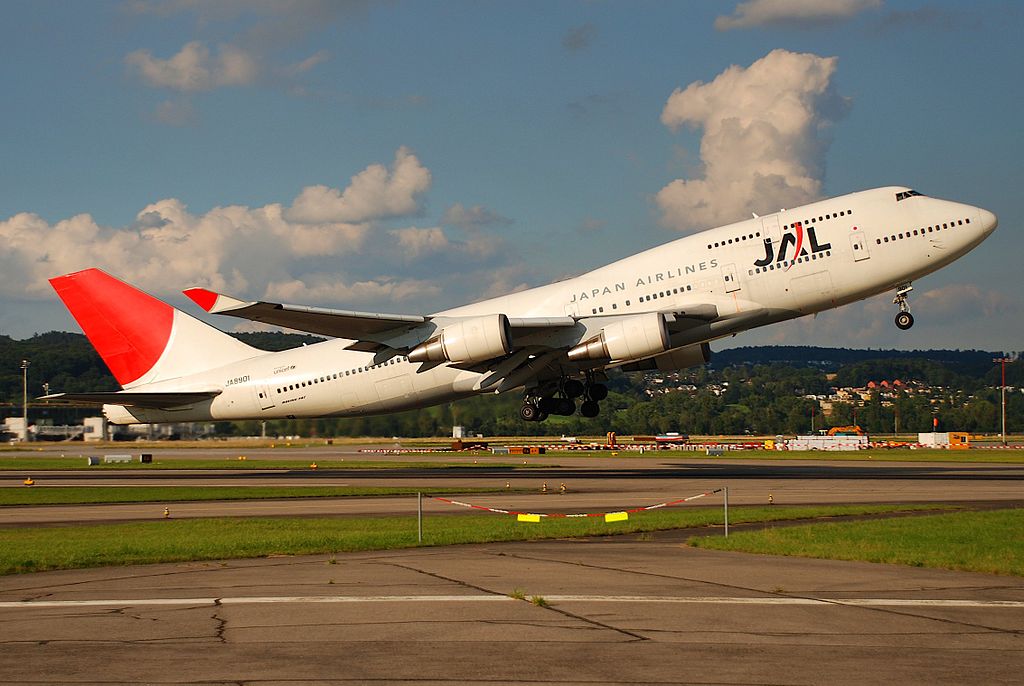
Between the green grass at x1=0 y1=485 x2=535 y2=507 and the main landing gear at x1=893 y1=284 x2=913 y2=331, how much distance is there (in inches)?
646

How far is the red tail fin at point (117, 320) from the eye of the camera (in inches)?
1892

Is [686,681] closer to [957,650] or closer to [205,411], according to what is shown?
[957,650]

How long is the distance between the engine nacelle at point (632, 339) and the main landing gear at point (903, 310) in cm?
924

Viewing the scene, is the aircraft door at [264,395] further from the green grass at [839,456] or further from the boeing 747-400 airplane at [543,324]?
the green grass at [839,456]

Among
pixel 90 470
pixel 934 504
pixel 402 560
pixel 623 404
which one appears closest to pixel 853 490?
pixel 934 504

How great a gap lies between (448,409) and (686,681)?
47.3 m

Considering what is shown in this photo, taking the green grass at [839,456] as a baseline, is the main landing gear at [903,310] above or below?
above

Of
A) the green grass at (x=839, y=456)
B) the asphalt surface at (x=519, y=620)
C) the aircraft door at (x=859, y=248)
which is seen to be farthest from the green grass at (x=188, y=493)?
the green grass at (x=839, y=456)

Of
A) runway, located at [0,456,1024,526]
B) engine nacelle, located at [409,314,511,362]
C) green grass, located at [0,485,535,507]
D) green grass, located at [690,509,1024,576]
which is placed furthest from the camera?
engine nacelle, located at [409,314,511,362]

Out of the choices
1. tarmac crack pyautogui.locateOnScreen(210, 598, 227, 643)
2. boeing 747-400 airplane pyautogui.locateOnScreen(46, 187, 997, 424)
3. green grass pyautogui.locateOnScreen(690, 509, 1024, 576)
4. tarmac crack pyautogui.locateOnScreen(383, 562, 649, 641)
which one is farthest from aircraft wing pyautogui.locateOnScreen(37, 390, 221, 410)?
tarmac crack pyautogui.locateOnScreen(210, 598, 227, 643)

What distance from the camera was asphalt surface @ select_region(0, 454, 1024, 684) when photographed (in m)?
8.82

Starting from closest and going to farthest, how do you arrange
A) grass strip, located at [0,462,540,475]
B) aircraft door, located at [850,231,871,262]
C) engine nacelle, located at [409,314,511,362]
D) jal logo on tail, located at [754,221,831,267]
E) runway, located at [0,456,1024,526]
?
runway, located at [0,456,1024,526]
aircraft door, located at [850,231,871,262]
jal logo on tail, located at [754,221,831,267]
engine nacelle, located at [409,314,511,362]
grass strip, located at [0,462,540,475]

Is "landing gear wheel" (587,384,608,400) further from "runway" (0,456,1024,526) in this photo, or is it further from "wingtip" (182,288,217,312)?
"wingtip" (182,288,217,312)

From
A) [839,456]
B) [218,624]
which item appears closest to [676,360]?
[839,456]
